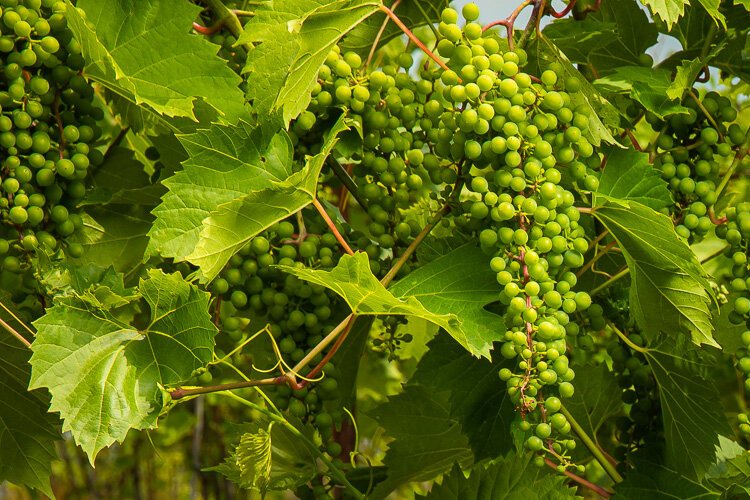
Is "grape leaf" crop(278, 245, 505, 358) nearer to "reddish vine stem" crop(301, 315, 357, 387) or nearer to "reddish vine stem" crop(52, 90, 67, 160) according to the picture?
"reddish vine stem" crop(301, 315, 357, 387)

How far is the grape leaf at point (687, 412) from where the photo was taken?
0.95 metres

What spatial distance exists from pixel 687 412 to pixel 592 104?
1.13 feet

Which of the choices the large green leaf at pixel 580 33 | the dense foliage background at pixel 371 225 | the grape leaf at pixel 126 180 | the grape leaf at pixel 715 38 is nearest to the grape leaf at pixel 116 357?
the dense foliage background at pixel 371 225

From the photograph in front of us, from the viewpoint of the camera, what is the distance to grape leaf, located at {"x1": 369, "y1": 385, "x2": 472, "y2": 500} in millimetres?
1136

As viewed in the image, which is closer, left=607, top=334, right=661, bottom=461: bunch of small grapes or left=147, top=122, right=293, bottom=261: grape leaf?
left=147, top=122, right=293, bottom=261: grape leaf

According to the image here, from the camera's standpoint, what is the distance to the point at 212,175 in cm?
84

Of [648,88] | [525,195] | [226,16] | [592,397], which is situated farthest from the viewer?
[592,397]

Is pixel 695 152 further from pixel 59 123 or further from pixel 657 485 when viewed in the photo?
pixel 59 123

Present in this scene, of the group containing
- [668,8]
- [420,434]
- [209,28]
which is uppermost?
[668,8]

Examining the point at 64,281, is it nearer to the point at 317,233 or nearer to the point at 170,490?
the point at 317,233

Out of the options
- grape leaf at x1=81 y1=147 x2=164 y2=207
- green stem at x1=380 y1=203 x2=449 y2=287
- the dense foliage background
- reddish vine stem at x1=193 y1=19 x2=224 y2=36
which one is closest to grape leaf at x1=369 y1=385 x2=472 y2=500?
the dense foliage background

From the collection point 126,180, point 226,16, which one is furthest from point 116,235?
point 226,16

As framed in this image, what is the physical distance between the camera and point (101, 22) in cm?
91

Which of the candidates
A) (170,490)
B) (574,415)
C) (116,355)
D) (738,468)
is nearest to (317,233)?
(116,355)
